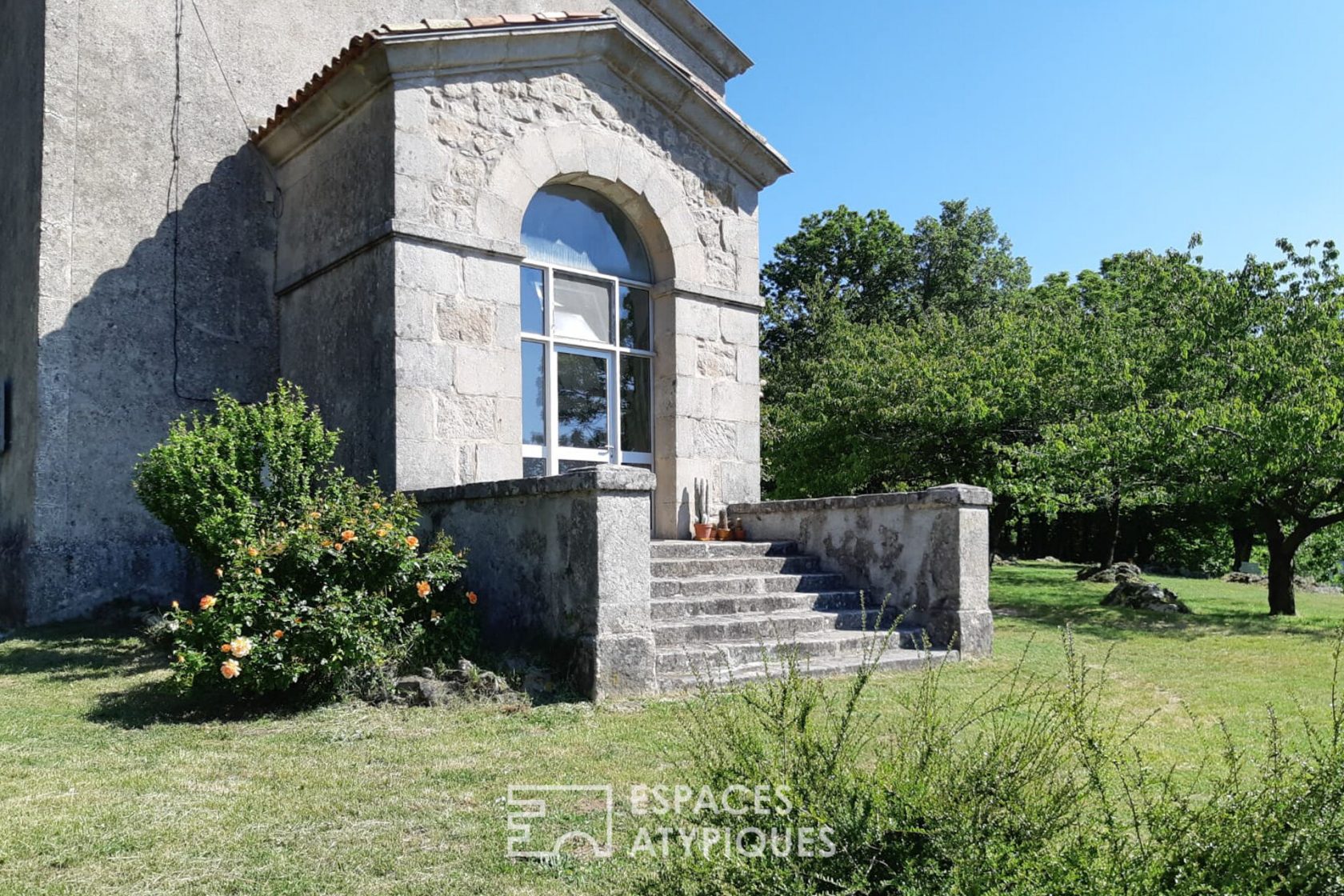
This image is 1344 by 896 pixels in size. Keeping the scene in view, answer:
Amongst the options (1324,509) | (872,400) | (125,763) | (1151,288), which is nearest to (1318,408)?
(1324,509)

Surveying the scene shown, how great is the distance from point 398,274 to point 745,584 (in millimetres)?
3909

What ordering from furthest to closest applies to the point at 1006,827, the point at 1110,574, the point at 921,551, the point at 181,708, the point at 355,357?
1. the point at 1110,574
2. the point at 355,357
3. the point at 921,551
4. the point at 181,708
5. the point at 1006,827

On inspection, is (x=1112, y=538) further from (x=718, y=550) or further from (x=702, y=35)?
(x=718, y=550)

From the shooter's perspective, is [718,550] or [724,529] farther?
[724,529]

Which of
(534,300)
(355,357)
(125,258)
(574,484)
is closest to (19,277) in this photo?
(125,258)

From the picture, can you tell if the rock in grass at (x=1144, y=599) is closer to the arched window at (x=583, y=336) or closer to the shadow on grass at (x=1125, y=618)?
the shadow on grass at (x=1125, y=618)

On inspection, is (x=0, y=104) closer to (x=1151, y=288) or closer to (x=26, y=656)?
(x=26, y=656)

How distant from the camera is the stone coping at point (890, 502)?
334 inches

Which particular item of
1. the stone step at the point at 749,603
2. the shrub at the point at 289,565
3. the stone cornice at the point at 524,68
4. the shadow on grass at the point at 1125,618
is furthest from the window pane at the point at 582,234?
the shadow on grass at the point at 1125,618

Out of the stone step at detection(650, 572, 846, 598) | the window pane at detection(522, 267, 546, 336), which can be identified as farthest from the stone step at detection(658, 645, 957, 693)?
the window pane at detection(522, 267, 546, 336)

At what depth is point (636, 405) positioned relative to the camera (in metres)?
10.6

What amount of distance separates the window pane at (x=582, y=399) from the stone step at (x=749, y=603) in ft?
8.34

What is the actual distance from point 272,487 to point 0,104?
22.9ft

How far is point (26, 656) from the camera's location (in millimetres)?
8281
